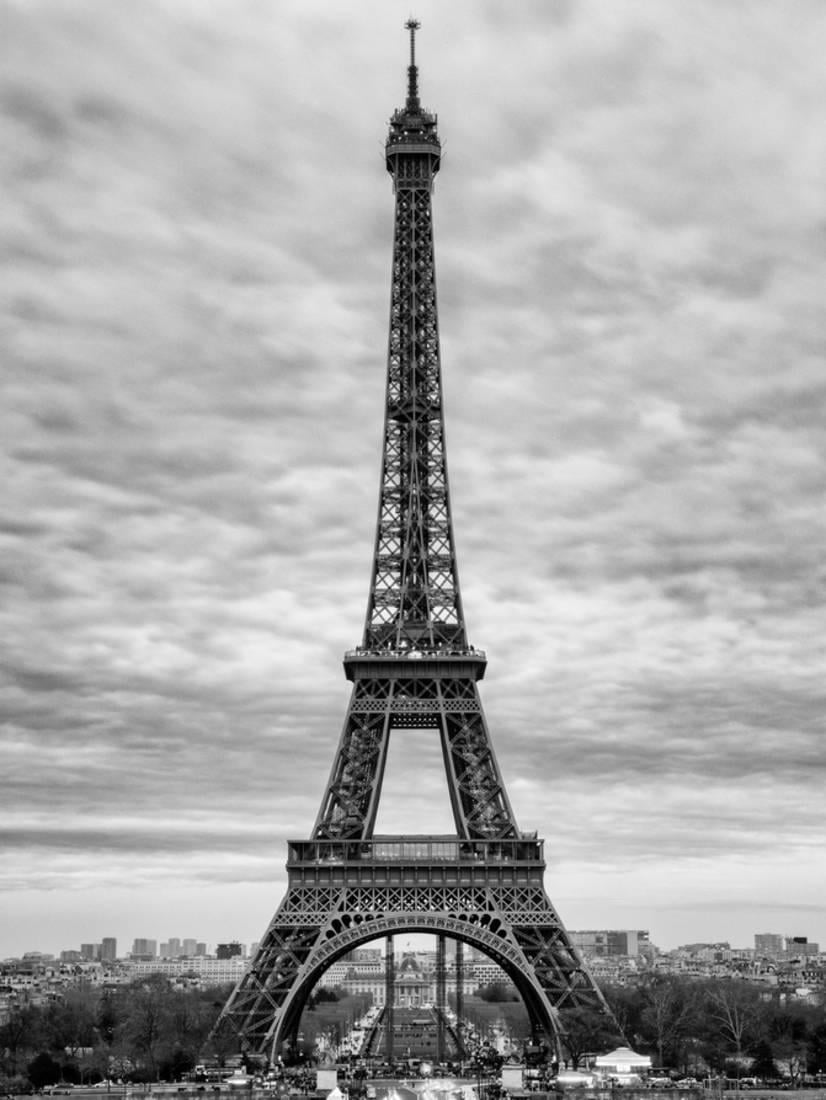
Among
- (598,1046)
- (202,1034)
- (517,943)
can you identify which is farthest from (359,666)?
(202,1034)

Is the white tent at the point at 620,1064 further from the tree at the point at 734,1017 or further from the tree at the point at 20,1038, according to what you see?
the tree at the point at 20,1038

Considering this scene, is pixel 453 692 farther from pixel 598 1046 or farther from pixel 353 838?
pixel 598 1046

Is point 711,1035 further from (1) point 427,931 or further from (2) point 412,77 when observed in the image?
(2) point 412,77

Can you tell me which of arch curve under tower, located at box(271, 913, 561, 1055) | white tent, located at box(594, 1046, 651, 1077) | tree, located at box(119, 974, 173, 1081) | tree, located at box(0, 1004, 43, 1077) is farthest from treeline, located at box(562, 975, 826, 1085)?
tree, located at box(0, 1004, 43, 1077)

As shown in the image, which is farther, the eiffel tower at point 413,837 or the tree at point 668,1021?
the tree at point 668,1021

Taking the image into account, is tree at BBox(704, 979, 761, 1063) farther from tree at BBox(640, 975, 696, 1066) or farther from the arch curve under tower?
the arch curve under tower

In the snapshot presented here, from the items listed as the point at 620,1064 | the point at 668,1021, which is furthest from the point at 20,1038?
the point at 620,1064

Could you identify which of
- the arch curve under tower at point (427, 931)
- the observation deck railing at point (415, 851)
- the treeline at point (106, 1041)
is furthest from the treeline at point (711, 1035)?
the treeline at point (106, 1041)
